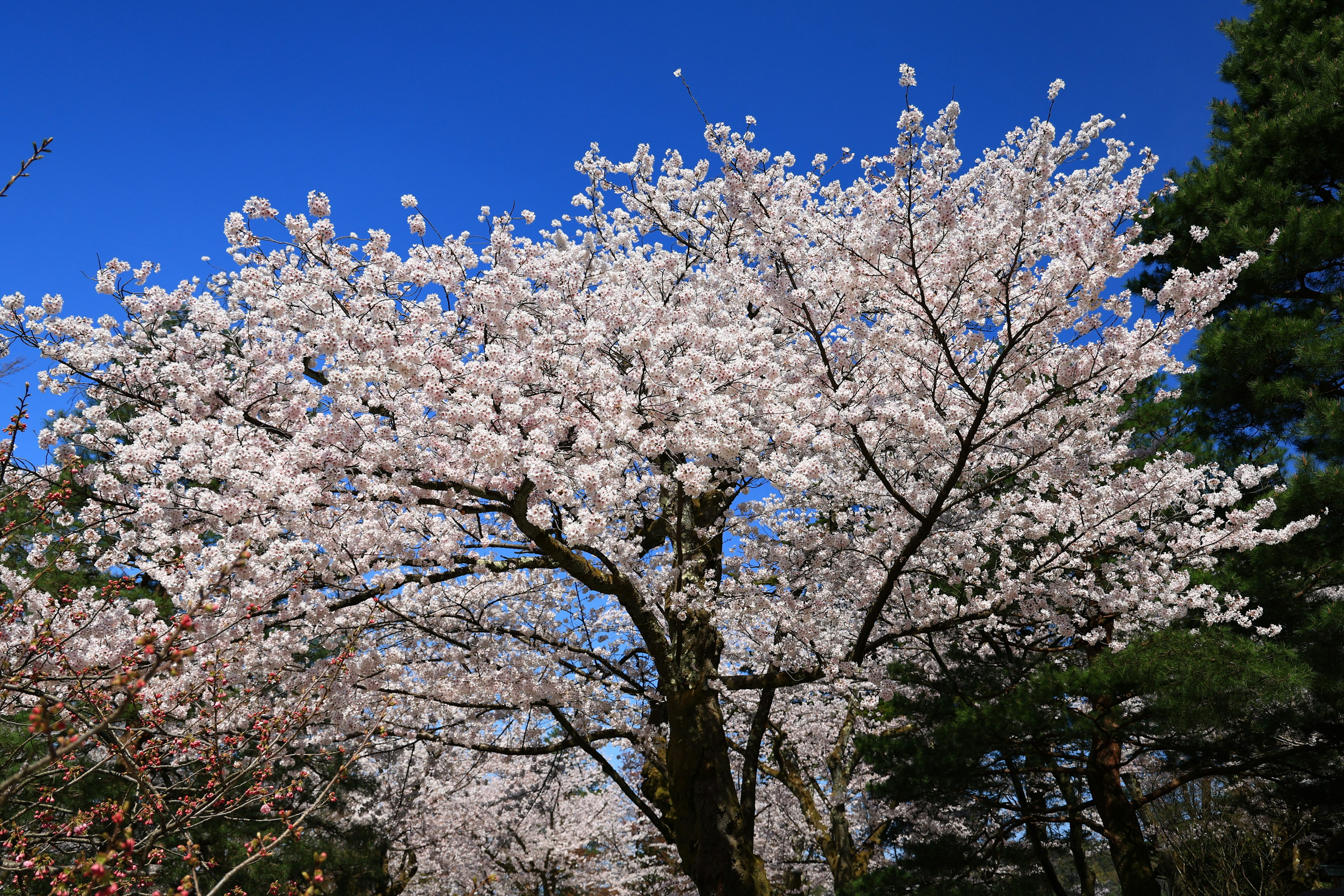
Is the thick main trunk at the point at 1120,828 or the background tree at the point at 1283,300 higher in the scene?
the background tree at the point at 1283,300

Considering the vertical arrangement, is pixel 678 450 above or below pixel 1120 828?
above

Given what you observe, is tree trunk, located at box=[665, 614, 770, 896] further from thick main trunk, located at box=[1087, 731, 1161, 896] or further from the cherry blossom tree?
thick main trunk, located at box=[1087, 731, 1161, 896]

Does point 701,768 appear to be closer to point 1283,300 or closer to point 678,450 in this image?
point 678,450

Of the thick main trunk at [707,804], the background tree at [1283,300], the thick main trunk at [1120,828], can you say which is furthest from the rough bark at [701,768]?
the background tree at [1283,300]

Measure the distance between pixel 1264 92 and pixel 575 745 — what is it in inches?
567

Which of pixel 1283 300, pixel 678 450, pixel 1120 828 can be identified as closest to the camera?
pixel 678 450

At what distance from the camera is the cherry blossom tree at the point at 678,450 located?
5.69m

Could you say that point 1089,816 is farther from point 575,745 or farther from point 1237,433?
point 575,745

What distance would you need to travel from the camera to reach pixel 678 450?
20.2 feet

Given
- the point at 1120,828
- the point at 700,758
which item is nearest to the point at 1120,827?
the point at 1120,828

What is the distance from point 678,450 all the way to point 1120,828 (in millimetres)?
6470

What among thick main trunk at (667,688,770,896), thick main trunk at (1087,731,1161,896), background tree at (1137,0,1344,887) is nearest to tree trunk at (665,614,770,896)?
thick main trunk at (667,688,770,896)

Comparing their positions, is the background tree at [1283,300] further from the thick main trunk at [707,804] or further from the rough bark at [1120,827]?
the thick main trunk at [707,804]

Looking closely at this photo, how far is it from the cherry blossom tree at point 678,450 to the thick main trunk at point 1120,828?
4.87 ft
